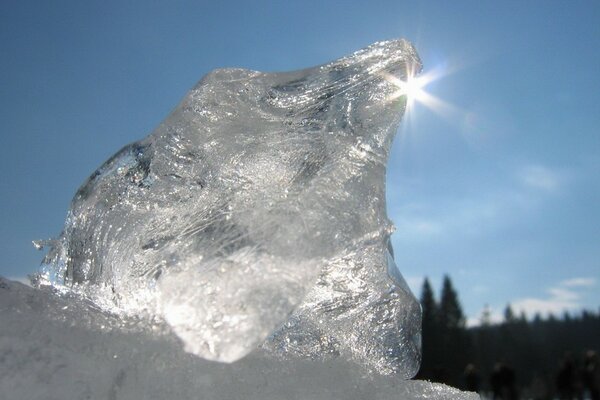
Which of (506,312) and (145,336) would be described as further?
(506,312)

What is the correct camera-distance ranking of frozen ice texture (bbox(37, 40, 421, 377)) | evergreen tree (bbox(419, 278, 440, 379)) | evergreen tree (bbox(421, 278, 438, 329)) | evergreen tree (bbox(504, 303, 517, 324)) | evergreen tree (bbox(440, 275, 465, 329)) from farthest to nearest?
evergreen tree (bbox(504, 303, 517, 324)), evergreen tree (bbox(440, 275, 465, 329)), evergreen tree (bbox(421, 278, 438, 329)), evergreen tree (bbox(419, 278, 440, 379)), frozen ice texture (bbox(37, 40, 421, 377))

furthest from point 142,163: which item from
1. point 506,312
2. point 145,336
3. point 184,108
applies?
point 506,312

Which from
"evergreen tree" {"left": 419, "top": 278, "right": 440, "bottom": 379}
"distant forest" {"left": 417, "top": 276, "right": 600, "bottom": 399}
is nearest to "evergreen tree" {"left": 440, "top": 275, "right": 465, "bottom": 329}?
"distant forest" {"left": 417, "top": 276, "right": 600, "bottom": 399}

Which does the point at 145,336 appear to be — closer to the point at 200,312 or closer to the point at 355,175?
the point at 200,312

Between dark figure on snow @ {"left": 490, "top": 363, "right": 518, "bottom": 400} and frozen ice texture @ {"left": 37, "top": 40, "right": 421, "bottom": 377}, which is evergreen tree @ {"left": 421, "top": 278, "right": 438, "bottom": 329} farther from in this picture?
frozen ice texture @ {"left": 37, "top": 40, "right": 421, "bottom": 377}

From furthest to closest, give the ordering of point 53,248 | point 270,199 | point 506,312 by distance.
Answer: point 506,312, point 53,248, point 270,199

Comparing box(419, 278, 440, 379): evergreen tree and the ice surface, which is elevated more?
box(419, 278, 440, 379): evergreen tree
